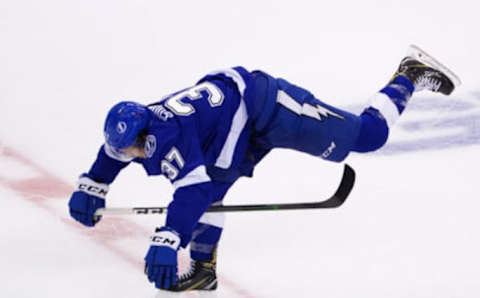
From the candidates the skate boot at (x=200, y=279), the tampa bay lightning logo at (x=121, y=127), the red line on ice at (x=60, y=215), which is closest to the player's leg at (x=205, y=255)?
the skate boot at (x=200, y=279)

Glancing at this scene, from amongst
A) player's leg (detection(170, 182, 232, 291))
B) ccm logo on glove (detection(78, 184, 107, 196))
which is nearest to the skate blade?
player's leg (detection(170, 182, 232, 291))

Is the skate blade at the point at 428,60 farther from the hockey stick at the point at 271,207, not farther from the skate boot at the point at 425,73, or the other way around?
the hockey stick at the point at 271,207

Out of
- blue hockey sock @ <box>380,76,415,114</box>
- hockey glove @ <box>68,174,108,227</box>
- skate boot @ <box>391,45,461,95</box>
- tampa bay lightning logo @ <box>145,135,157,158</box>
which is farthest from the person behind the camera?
skate boot @ <box>391,45,461,95</box>

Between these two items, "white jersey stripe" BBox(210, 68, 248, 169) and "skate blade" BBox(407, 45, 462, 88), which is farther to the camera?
"skate blade" BBox(407, 45, 462, 88)

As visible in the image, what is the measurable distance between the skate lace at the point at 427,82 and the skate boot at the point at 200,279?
3.67ft

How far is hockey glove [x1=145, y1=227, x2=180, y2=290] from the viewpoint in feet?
10.2

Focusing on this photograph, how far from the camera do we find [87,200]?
140 inches

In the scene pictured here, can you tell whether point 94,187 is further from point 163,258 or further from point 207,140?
point 163,258

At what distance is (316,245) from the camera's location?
4.08 metres

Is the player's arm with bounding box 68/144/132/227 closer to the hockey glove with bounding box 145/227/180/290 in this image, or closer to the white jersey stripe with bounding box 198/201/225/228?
the white jersey stripe with bounding box 198/201/225/228

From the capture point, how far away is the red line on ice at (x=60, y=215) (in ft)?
13.0

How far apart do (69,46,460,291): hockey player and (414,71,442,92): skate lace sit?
168mm

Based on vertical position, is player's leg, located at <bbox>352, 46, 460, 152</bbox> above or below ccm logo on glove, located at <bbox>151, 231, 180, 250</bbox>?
above

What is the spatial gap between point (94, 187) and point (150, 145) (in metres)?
0.44
